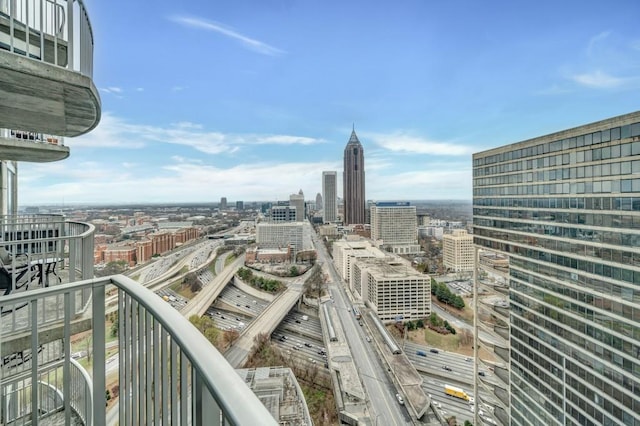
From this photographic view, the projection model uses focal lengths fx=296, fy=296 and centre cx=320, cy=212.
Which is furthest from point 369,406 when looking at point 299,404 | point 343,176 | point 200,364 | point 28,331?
point 343,176

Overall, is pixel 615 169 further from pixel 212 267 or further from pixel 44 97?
pixel 212 267

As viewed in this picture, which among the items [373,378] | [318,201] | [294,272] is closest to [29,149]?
[373,378]

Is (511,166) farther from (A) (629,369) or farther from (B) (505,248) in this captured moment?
(A) (629,369)

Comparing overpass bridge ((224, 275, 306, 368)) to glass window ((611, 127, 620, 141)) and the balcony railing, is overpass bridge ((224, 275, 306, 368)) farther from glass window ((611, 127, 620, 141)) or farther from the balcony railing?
glass window ((611, 127, 620, 141))

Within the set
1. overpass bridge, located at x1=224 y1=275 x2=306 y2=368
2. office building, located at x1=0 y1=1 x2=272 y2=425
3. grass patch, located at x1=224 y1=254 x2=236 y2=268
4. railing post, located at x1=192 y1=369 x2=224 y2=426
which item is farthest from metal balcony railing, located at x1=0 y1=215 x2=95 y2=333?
grass patch, located at x1=224 y1=254 x2=236 y2=268

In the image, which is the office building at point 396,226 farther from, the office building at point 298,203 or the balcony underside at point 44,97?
the balcony underside at point 44,97

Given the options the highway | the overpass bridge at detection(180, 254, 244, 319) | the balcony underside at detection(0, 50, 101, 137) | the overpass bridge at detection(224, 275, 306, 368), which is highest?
the balcony underside at detection(0, 50, 101, 137)
